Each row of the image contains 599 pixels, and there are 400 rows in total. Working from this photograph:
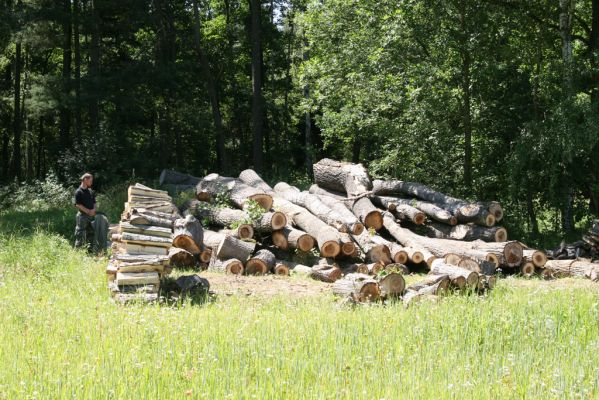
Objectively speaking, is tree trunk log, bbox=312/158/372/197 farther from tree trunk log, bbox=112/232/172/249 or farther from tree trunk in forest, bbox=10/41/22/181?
tree trunk in forest, bbox=10/41/22/181

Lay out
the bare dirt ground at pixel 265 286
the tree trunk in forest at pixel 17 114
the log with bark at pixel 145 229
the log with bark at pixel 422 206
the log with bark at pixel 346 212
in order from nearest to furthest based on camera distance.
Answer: the log with bark at pixel 145 229, the bare dirt ground at pixel 265 286, the log with bark at pixel 346 212, the log with bark at pixel 422 206, the tree trunk in forest at pixel 17 114

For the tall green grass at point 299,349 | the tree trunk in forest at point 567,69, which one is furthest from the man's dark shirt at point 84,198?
the tree trunk in forest at point 567,69

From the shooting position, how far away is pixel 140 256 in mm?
9914

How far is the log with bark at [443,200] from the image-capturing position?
1552 centimetres

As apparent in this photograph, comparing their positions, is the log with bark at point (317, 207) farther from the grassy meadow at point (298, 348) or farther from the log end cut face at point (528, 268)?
the grassy meadow at point (298, 348)

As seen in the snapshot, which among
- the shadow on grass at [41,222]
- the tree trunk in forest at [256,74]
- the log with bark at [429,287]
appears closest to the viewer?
the log with bark at [429,287]

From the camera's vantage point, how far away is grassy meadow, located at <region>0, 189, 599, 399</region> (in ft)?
16.5

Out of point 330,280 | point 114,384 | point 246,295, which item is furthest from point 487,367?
point 330,280

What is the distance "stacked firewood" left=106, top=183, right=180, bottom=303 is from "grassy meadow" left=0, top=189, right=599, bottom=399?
0.41 m

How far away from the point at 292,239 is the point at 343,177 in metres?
4.04

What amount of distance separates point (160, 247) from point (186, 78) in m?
18.4

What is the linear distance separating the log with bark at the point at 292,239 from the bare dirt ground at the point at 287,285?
107cm

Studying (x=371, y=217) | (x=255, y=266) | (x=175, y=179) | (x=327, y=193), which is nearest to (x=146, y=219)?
(x=255, y=266)

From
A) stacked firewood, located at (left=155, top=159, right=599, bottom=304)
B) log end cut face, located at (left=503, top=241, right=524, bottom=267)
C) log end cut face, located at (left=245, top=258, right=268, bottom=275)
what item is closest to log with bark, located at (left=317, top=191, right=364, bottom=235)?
stacked firewood, located at (left=155, top=159, right=599, bottom=304)
